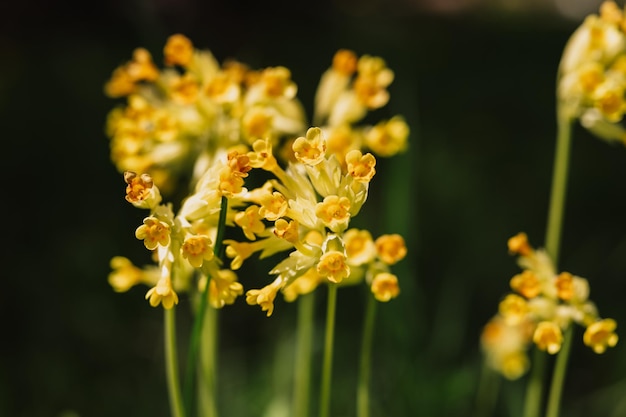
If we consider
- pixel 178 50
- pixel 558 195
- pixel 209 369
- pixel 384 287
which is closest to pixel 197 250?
pixel 384 287

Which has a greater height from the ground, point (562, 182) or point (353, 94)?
point (353, 94)

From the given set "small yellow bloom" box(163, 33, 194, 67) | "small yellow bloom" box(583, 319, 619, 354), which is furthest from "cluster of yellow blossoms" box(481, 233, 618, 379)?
"small yellow bloom" box(163, 33, 194, 67)

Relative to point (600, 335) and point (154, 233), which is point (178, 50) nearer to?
point (154, 233)

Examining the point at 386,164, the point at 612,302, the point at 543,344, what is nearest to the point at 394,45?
the point at 386,164

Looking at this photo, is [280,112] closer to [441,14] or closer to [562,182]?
[562,182]

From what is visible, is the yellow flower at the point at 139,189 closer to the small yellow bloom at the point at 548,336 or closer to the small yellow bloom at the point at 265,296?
the small yellow bloom at the point at 265,296

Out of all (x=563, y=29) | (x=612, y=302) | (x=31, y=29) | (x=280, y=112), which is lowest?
(x=612, y=302)
